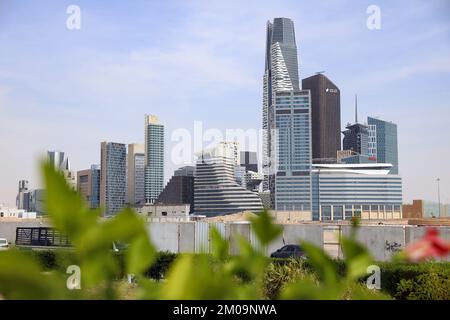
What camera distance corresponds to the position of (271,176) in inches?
5571

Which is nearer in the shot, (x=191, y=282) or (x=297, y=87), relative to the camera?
(x=191, y=282)

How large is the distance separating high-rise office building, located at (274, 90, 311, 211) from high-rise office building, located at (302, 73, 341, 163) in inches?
581

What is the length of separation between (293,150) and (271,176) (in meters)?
11.2

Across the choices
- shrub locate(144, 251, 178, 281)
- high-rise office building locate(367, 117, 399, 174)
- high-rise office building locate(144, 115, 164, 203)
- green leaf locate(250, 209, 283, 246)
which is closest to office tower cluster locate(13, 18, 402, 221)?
high-rise office building locate(144, 115, 164, 203)

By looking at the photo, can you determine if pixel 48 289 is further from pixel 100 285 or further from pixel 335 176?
pixel 335 176

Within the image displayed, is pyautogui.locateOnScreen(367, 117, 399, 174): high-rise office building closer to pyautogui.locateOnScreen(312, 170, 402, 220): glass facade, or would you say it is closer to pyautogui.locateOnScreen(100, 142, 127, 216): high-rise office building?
pyautogui.locateOnScreen(312, 170, 402, 220): glass facade

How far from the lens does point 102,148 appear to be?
117562 millimetres

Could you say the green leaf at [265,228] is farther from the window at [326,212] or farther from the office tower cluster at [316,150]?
the window at [326,212]

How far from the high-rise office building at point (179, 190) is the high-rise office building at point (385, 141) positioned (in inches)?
3216

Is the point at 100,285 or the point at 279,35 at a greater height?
the point at 279,35

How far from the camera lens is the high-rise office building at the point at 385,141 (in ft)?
602

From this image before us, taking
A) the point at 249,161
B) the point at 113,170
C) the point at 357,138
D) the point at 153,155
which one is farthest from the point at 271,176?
the point at 357,138
